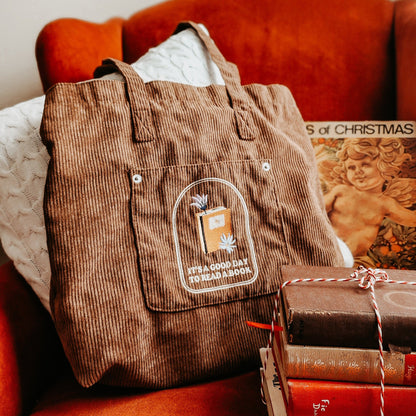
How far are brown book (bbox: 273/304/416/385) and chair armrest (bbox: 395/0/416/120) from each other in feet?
2.00

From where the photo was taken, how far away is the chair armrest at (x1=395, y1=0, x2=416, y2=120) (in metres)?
0.90

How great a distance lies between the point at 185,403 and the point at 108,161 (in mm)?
363

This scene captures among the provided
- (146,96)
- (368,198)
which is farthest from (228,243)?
(368,198)

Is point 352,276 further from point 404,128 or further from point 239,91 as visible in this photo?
point 404,128

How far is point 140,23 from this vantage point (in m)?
1.02

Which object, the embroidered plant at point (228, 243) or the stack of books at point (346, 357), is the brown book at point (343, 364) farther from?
the embroidered plant at point (228, 243)

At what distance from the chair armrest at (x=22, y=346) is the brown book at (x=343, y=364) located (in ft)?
1.25

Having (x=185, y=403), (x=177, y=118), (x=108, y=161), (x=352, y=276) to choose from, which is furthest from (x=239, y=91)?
(x=185, y=403)

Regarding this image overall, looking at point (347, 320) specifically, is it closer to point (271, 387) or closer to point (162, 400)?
point (271, 387)

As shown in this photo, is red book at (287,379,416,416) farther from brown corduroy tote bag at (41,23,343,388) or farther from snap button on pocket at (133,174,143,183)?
snap button on pocket at (133,174,143,183)

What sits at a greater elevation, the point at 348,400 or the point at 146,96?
the point at 146,96

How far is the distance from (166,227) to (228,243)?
0.10 meters

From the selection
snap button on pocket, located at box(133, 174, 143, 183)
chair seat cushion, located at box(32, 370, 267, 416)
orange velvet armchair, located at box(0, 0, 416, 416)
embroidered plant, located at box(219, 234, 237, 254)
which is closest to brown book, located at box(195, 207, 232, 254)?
embroidered plant, located at box(219, 234, 237, 254)

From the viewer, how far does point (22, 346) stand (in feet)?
2.08
